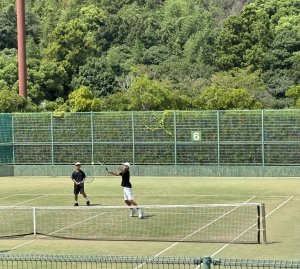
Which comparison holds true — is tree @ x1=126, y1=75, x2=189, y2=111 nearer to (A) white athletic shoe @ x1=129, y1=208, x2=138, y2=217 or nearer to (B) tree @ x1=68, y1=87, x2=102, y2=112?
(B) tree @ x1=68, y1=87, x2=102, y2=112

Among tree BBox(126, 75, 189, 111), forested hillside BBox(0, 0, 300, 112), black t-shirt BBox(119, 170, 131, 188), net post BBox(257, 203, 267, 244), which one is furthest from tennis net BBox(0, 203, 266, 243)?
tree BBox(126, 75, 189, 111)

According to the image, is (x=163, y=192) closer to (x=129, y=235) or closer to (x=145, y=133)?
(x=145, y=133)

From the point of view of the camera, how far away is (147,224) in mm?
23922

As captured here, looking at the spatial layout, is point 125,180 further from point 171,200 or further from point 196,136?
point 196,136

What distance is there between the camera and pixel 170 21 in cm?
10994

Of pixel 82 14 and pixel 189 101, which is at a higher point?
pixel 82 14

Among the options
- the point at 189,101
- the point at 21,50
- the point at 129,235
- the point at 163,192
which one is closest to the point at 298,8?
the point at 189,101

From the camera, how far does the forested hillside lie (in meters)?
55.4

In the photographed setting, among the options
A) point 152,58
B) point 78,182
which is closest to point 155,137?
point 78,182

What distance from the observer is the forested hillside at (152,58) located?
55406 millimetres

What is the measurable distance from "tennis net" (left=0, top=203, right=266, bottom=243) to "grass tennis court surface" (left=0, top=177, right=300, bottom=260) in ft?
1.41

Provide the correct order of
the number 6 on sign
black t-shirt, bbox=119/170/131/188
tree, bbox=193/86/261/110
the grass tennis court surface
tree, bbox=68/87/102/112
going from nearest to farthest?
the grass tennis court surface, black t-shirt, bbox=119/170/131/188, the number 6 on sign, tree, bbox=193/86/261/110, tree, bbox=68/87/102/112

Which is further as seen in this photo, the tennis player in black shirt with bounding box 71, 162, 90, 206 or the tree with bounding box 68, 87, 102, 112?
the tree with bounding box 68, 87, 102, 112

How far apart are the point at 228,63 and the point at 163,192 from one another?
55.3 meters
